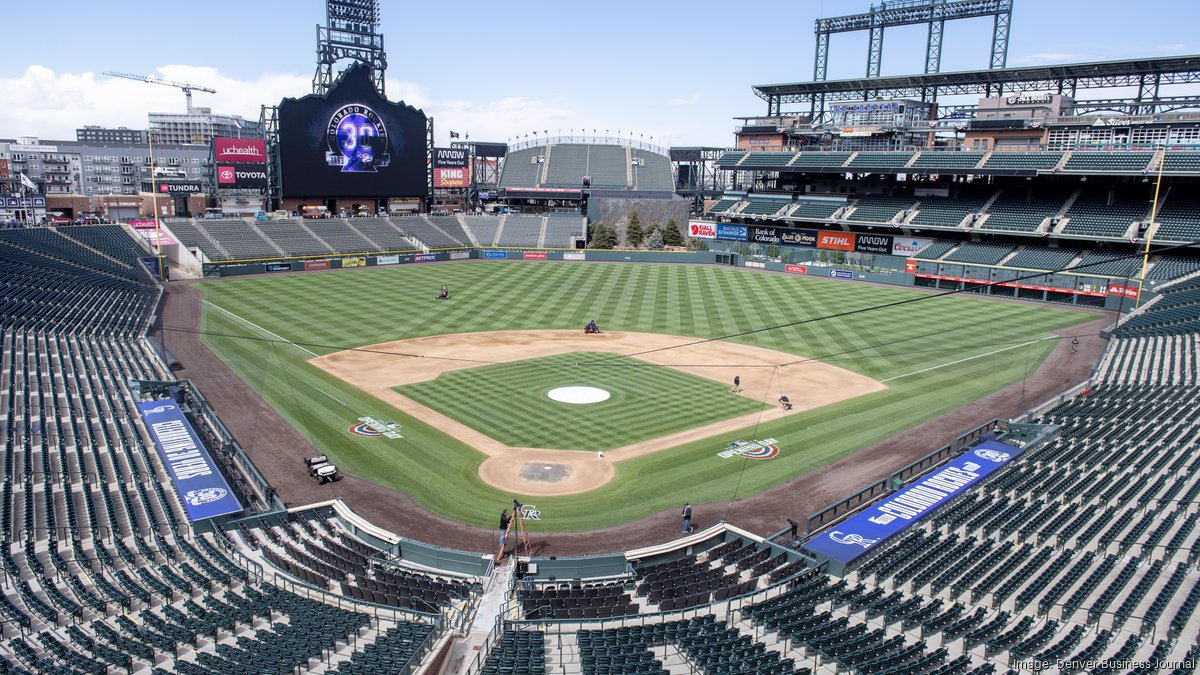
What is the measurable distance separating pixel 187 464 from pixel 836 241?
230ft

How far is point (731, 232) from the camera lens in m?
88.3

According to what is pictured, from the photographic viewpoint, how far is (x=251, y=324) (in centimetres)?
4878

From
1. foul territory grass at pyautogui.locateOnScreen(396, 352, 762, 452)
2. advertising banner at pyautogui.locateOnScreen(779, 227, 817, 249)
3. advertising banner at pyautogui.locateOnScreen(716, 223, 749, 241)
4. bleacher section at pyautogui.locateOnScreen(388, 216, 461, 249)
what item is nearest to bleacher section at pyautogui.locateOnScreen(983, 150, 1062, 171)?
advertising banner at pyautogui.locateOnScreen(779, 227, 817, 249)

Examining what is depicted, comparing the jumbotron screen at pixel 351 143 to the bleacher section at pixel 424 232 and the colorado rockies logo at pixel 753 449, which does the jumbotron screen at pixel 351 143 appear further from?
the colorado rockies logo at pixel 753 449

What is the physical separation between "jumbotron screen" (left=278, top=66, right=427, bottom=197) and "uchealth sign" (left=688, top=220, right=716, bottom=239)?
32919 mm

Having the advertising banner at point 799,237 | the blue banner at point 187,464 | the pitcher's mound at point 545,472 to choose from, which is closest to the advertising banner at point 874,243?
the advertising banner at point 799,237

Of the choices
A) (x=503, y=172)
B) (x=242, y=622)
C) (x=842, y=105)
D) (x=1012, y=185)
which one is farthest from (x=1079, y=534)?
(x=503, y=172)

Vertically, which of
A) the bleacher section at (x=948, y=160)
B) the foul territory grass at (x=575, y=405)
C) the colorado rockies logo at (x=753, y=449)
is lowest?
the colorado rockies logo at (x=753, y=449)

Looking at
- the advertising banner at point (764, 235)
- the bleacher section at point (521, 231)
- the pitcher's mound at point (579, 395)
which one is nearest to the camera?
the pitcher's mound at point (579, 395)

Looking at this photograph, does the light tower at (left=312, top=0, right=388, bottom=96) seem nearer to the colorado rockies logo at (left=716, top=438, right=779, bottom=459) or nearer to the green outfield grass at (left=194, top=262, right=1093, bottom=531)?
the green outfield grass at (left=194, top=262, right=1093, bottom=531)

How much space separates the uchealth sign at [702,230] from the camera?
297ft

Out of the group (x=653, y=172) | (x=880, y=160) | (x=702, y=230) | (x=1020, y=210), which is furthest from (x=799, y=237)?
(x=653, y=172)

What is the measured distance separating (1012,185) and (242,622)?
77828 millimetres

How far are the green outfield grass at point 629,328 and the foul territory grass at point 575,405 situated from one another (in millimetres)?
1620
